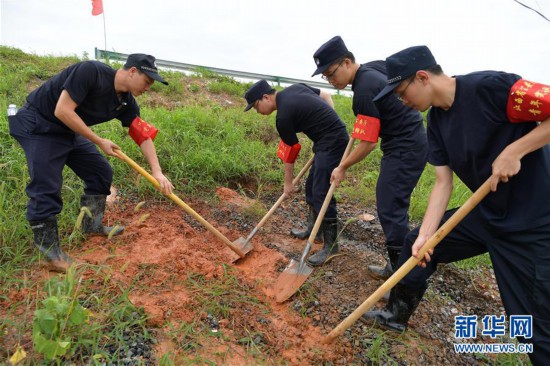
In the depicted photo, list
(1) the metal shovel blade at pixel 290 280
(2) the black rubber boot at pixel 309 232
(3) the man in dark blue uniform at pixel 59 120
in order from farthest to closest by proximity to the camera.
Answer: (2) the black rubber boot at pixel 309 232 → (1) the metal shovel blade at pixel 290 280 → (3) the man in dark blue uniform at pixel 59 120

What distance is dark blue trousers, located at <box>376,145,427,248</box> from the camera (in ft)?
9.25

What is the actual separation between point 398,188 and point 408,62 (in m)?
1.16

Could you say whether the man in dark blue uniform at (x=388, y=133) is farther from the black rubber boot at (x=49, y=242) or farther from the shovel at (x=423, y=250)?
the black rubber boot at (x=49, y=242)

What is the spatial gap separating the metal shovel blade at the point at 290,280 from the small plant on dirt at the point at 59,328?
54.8 inches

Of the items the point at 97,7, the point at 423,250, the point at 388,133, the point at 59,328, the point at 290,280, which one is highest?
the point at 97,7

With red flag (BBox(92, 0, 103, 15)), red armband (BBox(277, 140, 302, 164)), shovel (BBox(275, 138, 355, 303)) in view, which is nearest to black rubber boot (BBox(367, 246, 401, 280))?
shovel (BBox(275, 138, 355, 303))

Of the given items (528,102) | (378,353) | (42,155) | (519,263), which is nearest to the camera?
(528,102)

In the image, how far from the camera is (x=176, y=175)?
4.25m

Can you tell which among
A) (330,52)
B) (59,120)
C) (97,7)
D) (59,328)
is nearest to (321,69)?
(330,52)

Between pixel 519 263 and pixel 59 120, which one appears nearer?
pixel 519 263

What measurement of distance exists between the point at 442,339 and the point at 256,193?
2800 millimetres

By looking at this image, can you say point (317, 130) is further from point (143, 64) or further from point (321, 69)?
point (143, 64)

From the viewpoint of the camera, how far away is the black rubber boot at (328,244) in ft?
11.1

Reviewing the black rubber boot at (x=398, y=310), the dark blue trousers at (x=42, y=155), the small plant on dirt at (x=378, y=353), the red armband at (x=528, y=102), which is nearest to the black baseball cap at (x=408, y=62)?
the red armband at (x=528, y=102)
